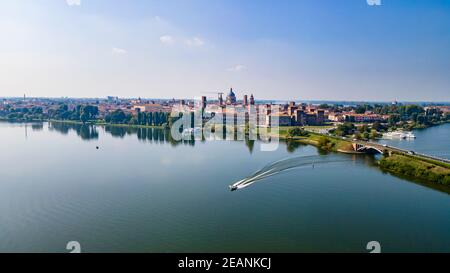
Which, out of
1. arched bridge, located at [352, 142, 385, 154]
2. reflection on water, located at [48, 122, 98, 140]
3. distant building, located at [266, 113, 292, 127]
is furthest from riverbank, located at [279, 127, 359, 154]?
reflection on water, located at [48, 122, 98, 140]

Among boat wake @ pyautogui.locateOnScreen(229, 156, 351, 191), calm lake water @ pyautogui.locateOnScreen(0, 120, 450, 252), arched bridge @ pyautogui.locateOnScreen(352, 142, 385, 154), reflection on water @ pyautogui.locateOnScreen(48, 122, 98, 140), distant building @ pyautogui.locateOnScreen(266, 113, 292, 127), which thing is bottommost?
calm lake water @ pyautogui.locateOnScreen(0, 120, 450, 252)

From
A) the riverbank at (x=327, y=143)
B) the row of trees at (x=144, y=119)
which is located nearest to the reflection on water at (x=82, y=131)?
the row of trees at (x=144, y=119)

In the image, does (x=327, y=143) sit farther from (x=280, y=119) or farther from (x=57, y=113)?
(x=57, y=113)

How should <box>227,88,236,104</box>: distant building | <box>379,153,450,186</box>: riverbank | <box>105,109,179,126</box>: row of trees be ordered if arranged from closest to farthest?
<box>379,153,450,186</box>: riverbank → <box>105,109,179,126</box>: row of trees → <box>227,88,236,104</box>: distant building

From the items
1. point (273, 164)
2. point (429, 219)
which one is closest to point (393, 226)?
point (429, 219)

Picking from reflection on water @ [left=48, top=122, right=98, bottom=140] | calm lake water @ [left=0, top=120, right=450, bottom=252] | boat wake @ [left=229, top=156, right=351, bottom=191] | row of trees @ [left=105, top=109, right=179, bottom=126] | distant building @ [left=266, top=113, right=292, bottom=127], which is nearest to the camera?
calm lake water @ [left=0, top=120, right=450, bottom=252]

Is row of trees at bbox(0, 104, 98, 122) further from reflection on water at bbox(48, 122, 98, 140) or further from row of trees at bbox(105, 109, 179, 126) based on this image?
reflection on water at bbox(48, 122, 98, 140)

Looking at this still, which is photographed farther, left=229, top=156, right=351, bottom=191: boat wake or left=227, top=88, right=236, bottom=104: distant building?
left=227, top=88, right=236, bottom=104: distant building

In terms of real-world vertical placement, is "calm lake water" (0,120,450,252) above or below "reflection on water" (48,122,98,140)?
below
